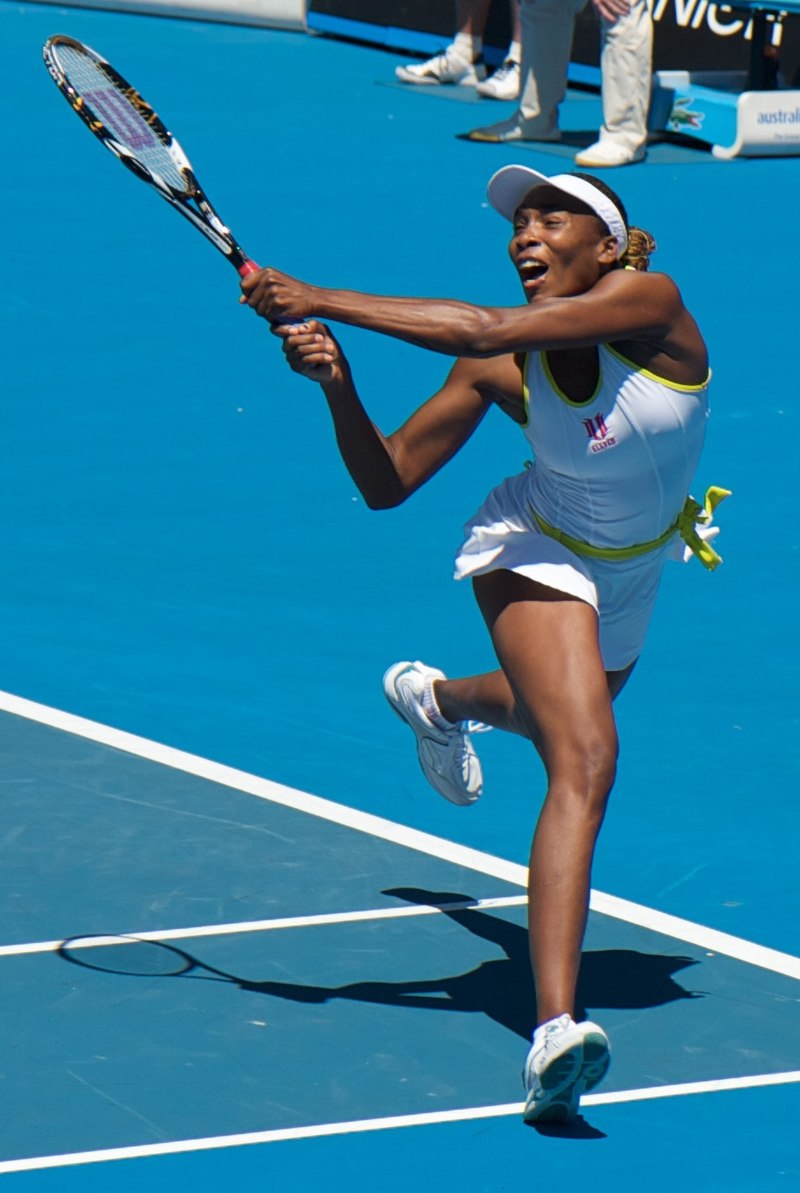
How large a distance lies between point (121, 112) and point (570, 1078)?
288 cm

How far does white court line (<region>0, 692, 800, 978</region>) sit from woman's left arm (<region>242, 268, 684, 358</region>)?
67.0 inches

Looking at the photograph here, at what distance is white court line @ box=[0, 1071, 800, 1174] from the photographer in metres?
4.51

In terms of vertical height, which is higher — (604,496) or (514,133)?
(604,496)

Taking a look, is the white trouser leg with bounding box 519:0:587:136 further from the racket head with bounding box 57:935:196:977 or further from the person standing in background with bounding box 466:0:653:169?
the racket head with bounding box 57:935:196:977

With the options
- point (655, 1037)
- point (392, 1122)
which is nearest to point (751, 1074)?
point (655, 1037)

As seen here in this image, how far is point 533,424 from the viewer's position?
5.15 meters

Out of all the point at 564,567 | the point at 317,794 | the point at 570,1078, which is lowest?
the point at 317,794

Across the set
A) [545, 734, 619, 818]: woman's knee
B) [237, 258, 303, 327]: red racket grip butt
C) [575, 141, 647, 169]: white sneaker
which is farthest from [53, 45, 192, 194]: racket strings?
[575, 141, 647, 169]: white sneaker

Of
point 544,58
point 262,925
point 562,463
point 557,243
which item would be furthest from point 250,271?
point 544,58

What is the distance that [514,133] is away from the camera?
15.7 metres

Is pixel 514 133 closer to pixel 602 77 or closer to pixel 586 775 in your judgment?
pixel 602 77

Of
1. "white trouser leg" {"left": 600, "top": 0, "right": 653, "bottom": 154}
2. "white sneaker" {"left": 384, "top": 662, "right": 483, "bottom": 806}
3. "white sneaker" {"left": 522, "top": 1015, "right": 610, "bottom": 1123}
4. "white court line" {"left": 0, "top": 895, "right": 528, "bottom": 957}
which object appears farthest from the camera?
"white trouser leg" {"left": 600, "top": 0, "right": 653, "bottom": 154}

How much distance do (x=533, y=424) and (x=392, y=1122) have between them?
1.65 meters

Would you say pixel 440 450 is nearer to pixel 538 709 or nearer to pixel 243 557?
pixel 538 709
